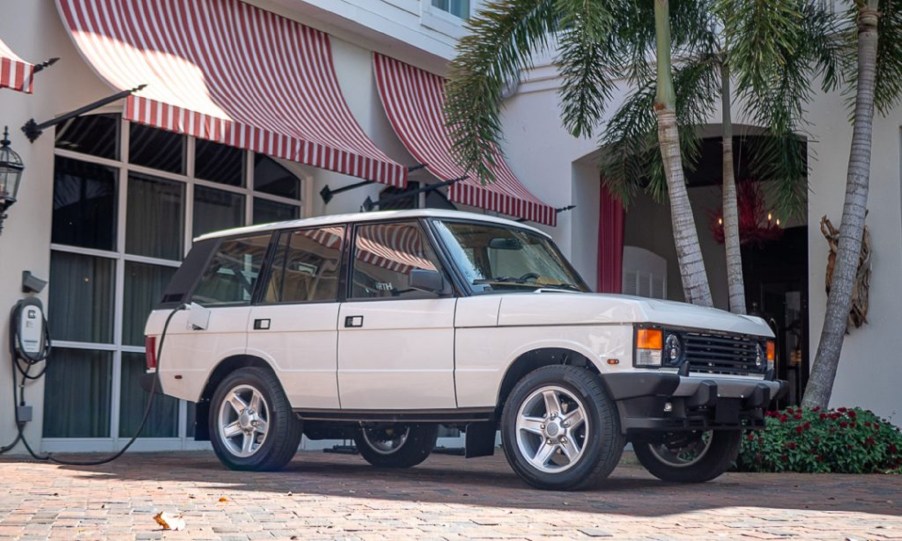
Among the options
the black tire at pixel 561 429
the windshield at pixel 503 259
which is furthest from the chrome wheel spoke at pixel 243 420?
the black tire at pixel 561 429

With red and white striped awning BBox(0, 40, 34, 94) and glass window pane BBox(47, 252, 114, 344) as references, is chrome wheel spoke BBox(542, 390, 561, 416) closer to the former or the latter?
red and white striped awning BBox(0, 40, 34, 94)

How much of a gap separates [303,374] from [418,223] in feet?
4.19

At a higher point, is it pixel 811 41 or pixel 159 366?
pixel 811 41

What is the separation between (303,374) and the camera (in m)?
8.66

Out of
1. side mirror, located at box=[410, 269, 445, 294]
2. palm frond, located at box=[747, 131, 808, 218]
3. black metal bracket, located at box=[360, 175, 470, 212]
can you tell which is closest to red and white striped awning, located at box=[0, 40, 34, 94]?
side mirror, located at box=[410, 269, 445, 294]

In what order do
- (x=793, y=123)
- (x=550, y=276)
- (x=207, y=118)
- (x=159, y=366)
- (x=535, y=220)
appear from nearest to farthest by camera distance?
1. (x=550, y=276)
2. (x=159, y=366)
3. (x=207, y=118)
4. (x=793, y=123)
5. (x=535, y=220)

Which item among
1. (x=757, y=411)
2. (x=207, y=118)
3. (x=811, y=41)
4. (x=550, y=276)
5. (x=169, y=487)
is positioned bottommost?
(x=169, y=487)

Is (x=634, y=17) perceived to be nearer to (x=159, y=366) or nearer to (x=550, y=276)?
(x=550, y=276)

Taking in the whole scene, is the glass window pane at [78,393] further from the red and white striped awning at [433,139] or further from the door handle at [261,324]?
the red and white striped awning at [433,139]

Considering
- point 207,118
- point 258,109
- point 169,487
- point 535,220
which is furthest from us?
point 535,220

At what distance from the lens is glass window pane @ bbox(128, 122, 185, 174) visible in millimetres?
12172

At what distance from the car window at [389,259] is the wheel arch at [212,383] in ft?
3.46

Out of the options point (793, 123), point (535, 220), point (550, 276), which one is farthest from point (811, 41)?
point (550, 276)

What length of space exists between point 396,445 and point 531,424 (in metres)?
2.40
